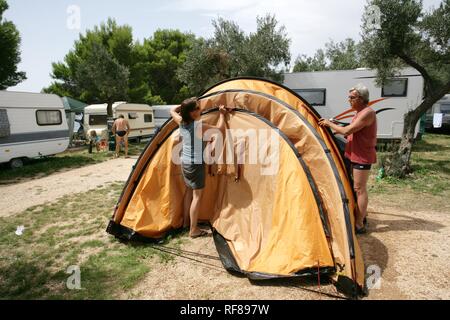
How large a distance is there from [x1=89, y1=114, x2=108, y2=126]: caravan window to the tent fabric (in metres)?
13.5

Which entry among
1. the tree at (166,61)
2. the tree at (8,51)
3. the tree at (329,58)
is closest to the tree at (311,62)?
the tree at (329,58)

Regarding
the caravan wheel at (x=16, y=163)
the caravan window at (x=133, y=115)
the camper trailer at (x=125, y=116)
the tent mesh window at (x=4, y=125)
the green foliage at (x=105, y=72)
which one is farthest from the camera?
the green foliage at (x=105, y=72)

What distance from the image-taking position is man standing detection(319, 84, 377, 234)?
3.81 meters

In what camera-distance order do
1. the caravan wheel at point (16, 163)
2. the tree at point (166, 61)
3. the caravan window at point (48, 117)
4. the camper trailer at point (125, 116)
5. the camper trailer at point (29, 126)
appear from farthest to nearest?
1. the tree at point (166, 61)
2. the camper trailer at point (125, 116)
3. the caravan window at point (48, 117)
4. the caravan wheel at point (16, 163)
5. the camper trailer at point (29, 126)

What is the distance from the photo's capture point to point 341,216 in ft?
10.4

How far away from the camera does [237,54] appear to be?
17188 mm

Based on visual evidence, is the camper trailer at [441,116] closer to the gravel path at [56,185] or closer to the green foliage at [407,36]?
the green foliage at [407,36]

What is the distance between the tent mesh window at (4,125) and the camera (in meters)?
9.39

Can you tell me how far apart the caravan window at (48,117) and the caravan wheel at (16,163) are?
1.47m

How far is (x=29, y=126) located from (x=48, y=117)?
3.26 ft

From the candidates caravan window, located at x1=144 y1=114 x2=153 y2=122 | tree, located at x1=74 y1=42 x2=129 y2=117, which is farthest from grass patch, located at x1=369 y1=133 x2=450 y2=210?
tree, located at x1=74 y1=42 x2=129 y2=117
